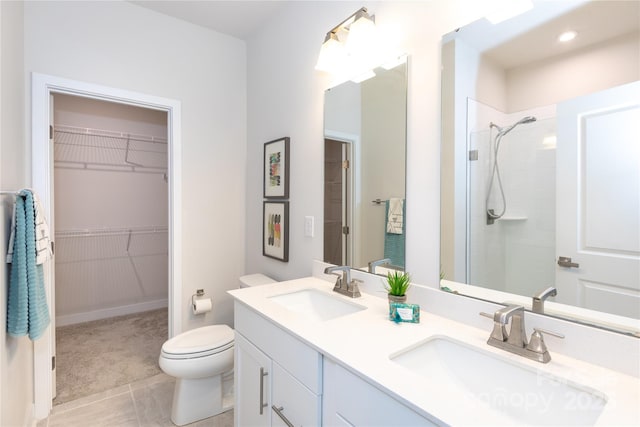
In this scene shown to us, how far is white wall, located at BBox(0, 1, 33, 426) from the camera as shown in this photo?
1.26 meters

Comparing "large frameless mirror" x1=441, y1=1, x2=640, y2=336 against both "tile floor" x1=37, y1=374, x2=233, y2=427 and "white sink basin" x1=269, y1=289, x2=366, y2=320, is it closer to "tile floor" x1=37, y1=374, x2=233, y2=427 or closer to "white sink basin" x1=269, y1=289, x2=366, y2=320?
"white sink basin" x1=269, y1=289, x2=366, y2=320

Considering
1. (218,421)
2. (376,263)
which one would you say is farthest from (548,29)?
(218,421)

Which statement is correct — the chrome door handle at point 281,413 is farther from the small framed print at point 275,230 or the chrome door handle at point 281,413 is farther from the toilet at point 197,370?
the small framed print at point 275,230

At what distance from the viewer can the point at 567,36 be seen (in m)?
0.91

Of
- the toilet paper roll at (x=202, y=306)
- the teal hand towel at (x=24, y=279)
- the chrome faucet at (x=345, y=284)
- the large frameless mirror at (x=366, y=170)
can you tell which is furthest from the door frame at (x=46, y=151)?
the chrome faucet at (x=345, y=284)

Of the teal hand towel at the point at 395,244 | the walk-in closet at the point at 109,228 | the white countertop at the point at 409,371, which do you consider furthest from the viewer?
the walk-in closet at the point at 109,228

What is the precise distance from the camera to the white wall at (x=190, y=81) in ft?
6.15

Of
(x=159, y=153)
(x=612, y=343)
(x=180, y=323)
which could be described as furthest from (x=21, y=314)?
(x=159, y=153)

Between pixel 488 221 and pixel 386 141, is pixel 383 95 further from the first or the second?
pixel 488 221

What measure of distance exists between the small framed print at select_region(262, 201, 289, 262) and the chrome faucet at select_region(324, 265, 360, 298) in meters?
0.65

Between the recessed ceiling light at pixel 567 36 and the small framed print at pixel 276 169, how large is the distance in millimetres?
1463

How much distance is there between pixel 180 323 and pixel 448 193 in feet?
6.87

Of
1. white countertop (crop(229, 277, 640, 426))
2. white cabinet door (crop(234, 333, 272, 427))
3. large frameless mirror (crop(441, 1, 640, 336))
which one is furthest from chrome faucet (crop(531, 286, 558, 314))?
white cabinet door (crop(234, 333, 272, 427))

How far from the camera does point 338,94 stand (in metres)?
1.66
